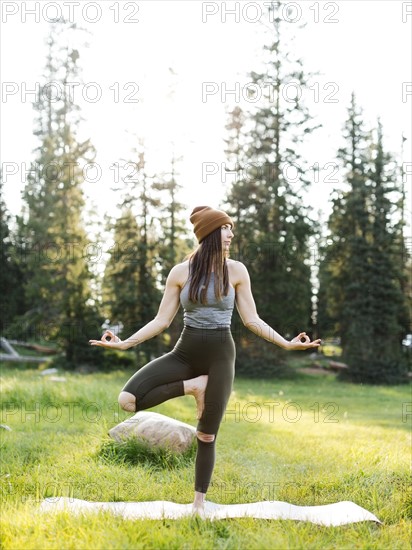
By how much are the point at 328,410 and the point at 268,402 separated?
153 centimetres

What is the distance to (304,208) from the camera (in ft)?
83.1

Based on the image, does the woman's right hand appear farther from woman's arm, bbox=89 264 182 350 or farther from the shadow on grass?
the shadow on grass

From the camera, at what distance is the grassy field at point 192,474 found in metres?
4.10

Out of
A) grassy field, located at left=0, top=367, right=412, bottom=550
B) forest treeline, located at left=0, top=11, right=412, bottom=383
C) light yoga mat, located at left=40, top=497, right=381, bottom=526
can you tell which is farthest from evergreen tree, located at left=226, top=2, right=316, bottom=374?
light yoga mat, located at left=40, top=497, right=381, bottom=526

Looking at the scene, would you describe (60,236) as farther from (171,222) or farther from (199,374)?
(199,374)

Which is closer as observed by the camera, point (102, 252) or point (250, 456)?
point (250, 456)

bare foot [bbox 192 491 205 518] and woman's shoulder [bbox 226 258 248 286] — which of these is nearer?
bare foot [bbox 192 491 205 518]

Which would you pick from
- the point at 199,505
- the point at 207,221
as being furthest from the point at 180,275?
the point at 199,505

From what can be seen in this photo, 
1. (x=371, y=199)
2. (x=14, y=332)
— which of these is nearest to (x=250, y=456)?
(x=371, y=199)

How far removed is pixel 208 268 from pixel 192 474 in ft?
8.27

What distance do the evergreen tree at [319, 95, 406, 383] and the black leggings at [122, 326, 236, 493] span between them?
20703 millimetres

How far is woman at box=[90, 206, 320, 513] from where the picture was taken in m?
4.66

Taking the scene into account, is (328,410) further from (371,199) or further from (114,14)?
(371,199)

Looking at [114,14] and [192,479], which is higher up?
[114,14]
